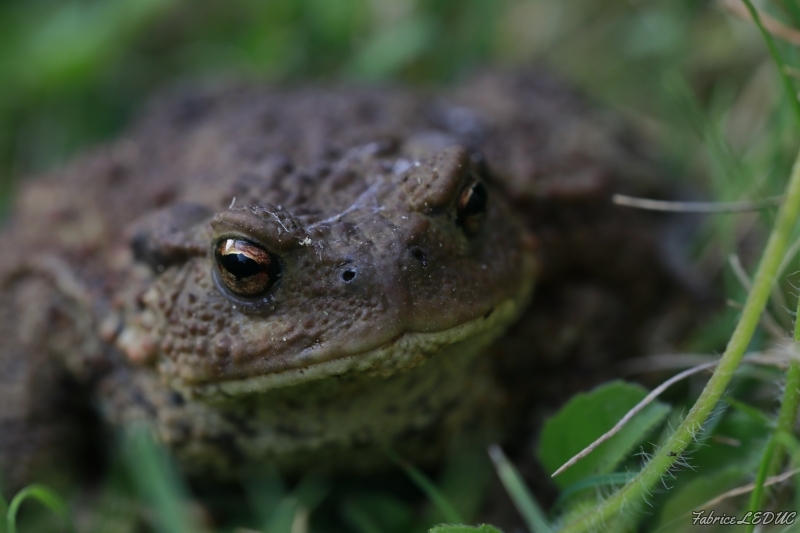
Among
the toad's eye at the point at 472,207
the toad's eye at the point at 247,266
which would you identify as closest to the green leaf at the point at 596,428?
the toad's eye at the point at 472,207

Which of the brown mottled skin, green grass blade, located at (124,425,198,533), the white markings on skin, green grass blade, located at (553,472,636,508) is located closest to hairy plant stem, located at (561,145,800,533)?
green grass blade, located at (553,472,636,508)

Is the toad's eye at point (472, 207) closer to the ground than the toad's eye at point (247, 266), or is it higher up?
closer to the ground

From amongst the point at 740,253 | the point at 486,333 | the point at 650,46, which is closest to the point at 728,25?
the point at 650,46

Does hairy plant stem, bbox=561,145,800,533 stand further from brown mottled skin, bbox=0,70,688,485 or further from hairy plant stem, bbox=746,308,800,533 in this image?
brown mottled skin, bbox=0,70,688,485

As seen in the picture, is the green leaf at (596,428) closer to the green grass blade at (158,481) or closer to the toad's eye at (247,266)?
the toad's eye at (247,266)

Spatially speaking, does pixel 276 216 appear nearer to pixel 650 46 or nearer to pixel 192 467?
pixel 192 467

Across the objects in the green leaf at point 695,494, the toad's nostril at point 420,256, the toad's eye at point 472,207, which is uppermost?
Result: the toad's eye at point 472,207
